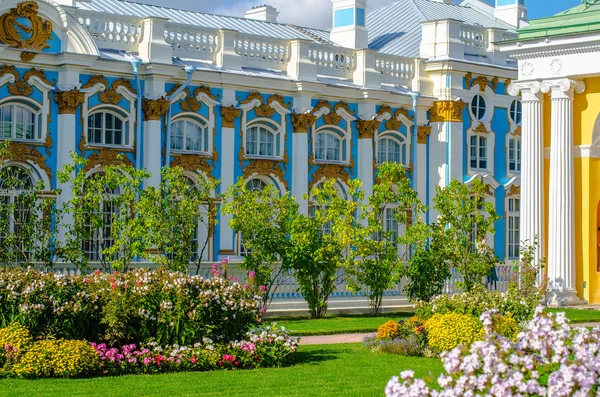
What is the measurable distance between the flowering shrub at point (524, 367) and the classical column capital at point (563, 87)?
18.9 m

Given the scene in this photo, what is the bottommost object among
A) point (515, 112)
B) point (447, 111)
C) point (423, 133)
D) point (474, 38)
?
point (423, 133)

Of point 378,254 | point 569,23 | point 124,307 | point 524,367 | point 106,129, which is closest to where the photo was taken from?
point 524,367

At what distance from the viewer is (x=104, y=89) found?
2933 cm

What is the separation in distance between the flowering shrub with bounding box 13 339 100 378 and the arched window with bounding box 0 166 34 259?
33.9ft

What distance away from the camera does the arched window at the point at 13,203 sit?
2495 cm

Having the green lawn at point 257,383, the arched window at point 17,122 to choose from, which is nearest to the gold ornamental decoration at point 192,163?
the arched window at point 17,122

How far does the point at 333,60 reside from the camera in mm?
34438

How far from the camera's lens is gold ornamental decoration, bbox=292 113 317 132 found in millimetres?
33156

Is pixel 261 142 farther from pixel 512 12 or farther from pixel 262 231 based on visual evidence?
pixel 512 12

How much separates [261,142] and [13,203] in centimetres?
857

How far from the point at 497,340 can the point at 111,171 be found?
16.8 meters

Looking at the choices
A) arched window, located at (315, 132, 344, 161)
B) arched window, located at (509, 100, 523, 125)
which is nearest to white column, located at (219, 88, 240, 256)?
arched window, located at (315, 132, 344, 161)

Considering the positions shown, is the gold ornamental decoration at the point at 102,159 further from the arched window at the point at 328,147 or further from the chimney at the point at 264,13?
the chimney at the point at 264,13

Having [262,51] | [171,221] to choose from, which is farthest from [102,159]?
[262,51]
